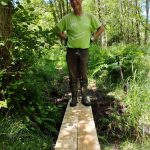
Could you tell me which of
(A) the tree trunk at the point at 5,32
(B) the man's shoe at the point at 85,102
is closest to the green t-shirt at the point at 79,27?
(B) the man's shoe at the point at 85,102

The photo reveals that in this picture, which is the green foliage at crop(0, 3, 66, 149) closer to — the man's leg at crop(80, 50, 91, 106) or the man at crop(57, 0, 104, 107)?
the man at crop(57, 0, 104, 107)

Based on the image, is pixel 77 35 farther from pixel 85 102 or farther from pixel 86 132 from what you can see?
pixel 86 132

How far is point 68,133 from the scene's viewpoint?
222 inches

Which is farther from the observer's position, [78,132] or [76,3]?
[76,3]

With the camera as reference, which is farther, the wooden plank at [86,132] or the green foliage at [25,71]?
the green foliage at [25,71]

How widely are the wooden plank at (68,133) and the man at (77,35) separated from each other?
81 centimetres

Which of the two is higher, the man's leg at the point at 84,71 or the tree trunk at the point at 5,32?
the tree trunk at the point at 5,32

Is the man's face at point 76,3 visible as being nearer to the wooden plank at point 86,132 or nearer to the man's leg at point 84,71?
the man's leg at point 84,71

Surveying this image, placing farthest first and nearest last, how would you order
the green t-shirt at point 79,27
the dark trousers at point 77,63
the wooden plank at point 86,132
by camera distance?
the dark trousers at point 77,63, the green t-shirt at point 79,27, the wooden plank at point 86,132

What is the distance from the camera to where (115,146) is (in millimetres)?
5859

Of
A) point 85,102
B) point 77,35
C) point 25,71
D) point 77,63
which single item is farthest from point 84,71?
point 25,71

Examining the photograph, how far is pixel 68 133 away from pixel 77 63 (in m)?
2.30

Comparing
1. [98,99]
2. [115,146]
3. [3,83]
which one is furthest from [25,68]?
[98,99]

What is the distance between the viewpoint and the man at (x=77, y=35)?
23.5 feet
